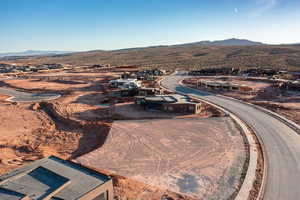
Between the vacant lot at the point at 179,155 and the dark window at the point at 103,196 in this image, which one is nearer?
the dark window at the point at 103,196

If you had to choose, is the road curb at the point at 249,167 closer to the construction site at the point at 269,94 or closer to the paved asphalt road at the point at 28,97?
the construction site at the point at 269,94

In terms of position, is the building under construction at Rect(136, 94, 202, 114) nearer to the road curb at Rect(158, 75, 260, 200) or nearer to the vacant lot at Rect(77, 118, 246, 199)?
the vacant lot at Rect(77, 118, 246, 199)

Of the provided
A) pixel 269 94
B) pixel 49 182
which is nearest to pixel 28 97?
pixel 49 182

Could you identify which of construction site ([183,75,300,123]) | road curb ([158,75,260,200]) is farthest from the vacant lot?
construction site ([183,75,300,123])

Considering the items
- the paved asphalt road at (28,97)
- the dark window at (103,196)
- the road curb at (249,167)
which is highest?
the paved asphalt road at (28,97)

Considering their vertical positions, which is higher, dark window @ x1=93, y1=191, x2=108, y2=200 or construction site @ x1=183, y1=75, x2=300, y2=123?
construction site @ x1=183, y1=75, x2=300, y2=123

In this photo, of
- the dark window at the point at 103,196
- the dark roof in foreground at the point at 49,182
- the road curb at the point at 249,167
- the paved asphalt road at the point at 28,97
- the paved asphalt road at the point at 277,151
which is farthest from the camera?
the paved asphalt road at the point at 28,97

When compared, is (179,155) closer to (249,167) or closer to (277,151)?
(249,167)

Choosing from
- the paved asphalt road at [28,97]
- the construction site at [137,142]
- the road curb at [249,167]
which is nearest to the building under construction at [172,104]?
the construction site at [137,142]
